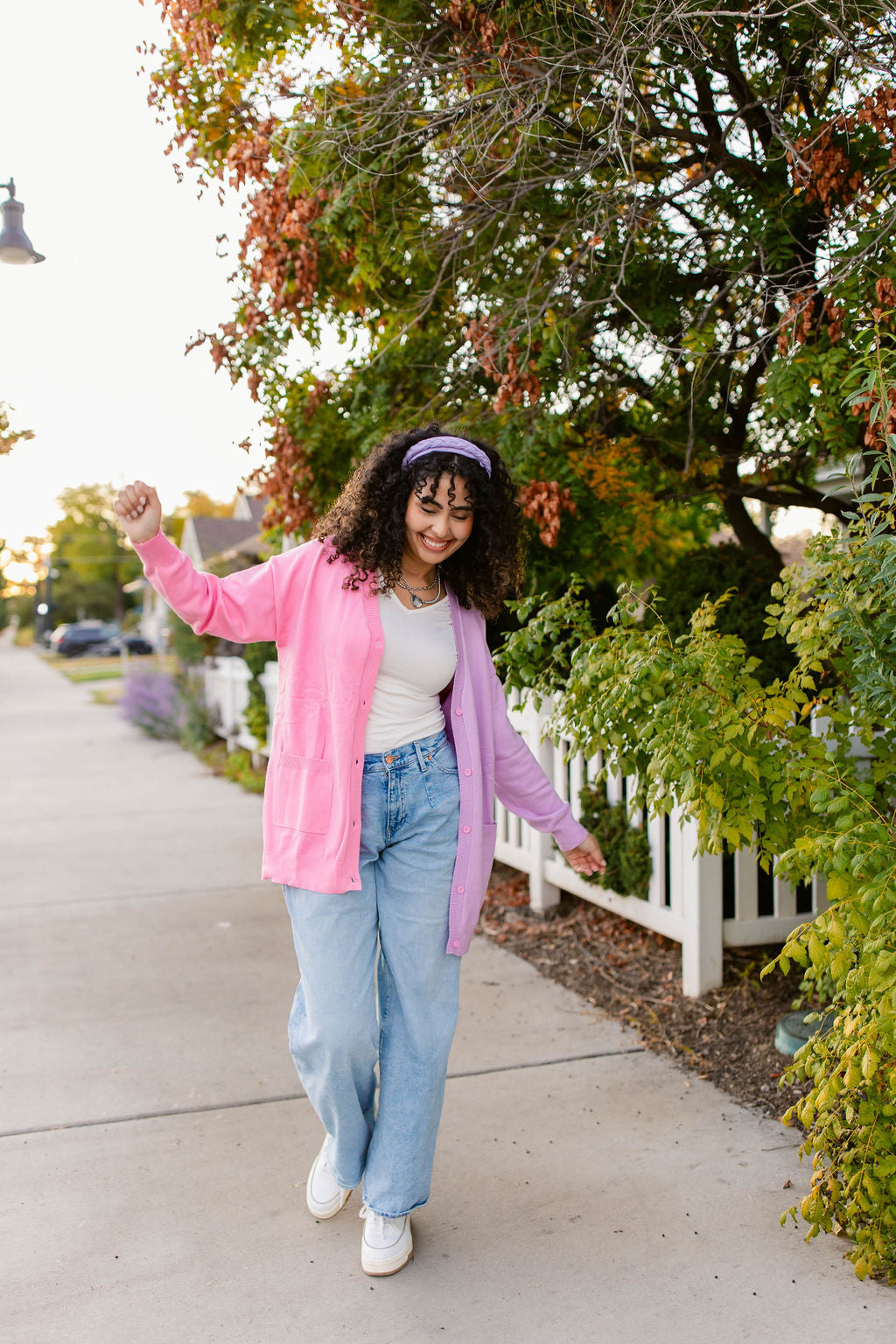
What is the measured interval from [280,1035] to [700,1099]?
1504mm

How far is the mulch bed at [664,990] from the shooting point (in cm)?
354

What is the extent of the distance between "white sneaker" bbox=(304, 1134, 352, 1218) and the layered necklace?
1339mm

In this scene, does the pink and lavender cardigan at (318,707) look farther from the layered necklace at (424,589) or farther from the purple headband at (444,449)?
the purple headband at (444,449)

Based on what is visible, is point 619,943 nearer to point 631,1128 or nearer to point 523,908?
point 523,908

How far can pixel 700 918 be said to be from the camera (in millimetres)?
4039

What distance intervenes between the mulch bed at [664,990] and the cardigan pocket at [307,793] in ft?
5.72

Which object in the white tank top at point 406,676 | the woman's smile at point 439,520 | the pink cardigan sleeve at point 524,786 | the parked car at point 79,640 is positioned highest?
the woman's smile at point 439,520

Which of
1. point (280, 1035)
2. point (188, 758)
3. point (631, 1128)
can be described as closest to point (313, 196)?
point (280, 1035)

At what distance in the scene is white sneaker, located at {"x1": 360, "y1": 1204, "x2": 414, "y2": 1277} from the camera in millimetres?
2498

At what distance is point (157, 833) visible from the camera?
776cm

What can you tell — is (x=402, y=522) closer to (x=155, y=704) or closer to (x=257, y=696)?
(x=257, y=696)

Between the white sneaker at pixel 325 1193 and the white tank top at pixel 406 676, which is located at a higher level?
the white tank top at pixel 406 676

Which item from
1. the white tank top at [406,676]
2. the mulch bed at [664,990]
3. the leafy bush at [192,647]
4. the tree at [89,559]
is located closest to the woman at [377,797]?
the white tank top at [406,676]

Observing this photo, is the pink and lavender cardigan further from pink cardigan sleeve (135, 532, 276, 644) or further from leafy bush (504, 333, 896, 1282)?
leafy bush (504, 333, 896, 1282)
